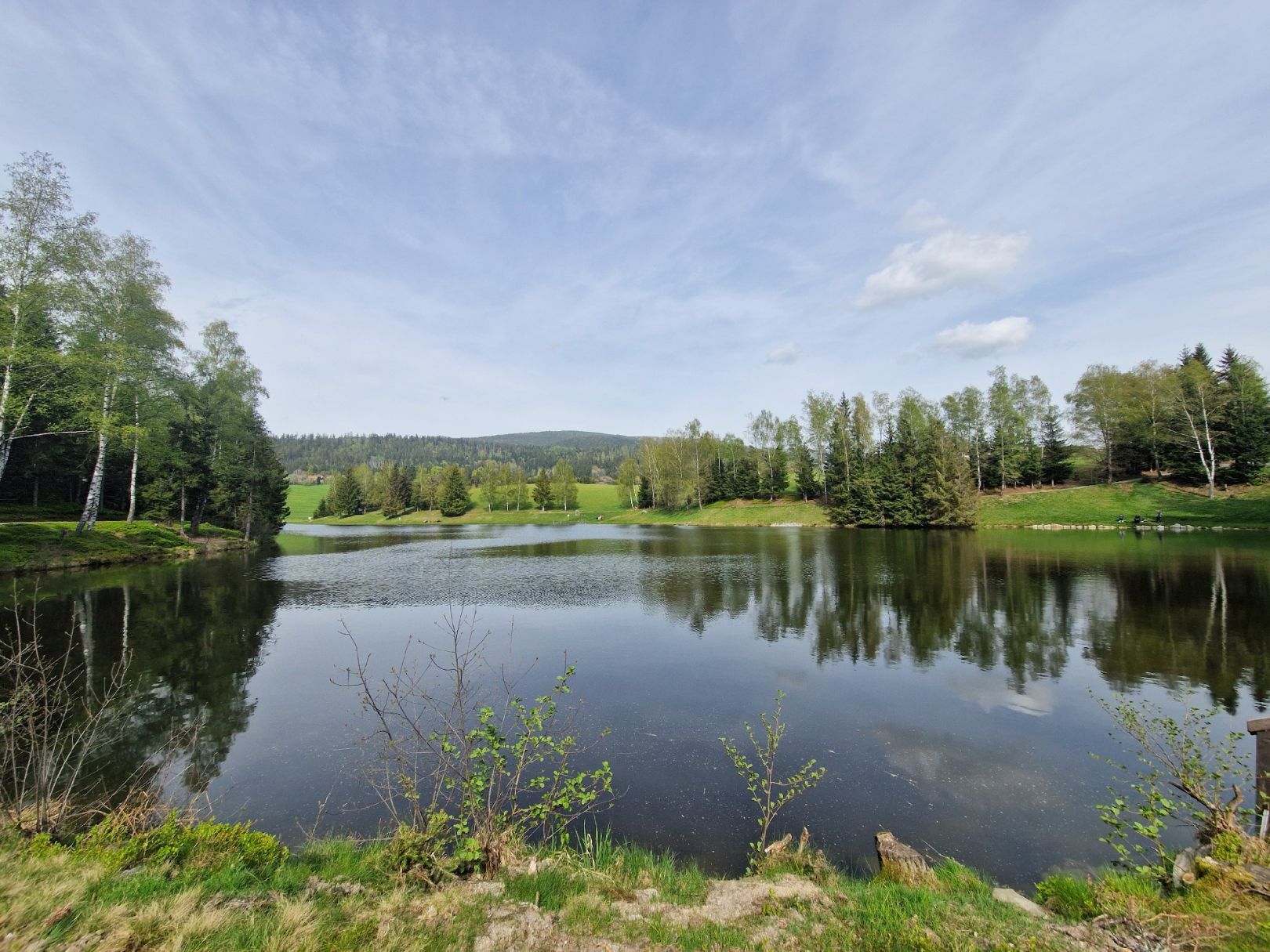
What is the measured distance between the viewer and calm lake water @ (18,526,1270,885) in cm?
725

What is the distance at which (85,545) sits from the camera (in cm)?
2873

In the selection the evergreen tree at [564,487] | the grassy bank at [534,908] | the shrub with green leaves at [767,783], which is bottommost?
the shrub with green leaves at [767,783]

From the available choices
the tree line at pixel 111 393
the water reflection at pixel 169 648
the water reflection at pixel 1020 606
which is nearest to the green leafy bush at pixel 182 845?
the water reflection at pixel 169 648

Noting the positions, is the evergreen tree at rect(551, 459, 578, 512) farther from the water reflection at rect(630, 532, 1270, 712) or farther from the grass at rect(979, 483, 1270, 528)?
the water reflection at rect(630, 532, 1270, 712)

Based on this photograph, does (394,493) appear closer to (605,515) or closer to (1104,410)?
(605,515)

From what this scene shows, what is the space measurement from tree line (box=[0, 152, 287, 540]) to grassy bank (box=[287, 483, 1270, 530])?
46452mm

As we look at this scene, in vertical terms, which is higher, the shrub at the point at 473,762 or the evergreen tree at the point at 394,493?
the evergreen tree at the point at 394,493

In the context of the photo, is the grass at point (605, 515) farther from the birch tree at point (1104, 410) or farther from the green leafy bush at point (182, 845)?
the green leafy bush at point (182, 845)

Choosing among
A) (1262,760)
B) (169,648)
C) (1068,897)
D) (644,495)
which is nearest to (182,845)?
(1068,897)

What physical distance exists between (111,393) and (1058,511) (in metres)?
75.2

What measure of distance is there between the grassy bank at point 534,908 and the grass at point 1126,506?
54220mm

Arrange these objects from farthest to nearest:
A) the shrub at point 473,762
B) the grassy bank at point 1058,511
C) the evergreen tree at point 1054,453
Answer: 1. the evergreen tree at point 1054,453
2. the grassy bank at point 1058,511
3. the shrub at point 473,762

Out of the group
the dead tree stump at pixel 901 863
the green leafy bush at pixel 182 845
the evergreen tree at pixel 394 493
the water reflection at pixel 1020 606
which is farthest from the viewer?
Result: the evergreen tree at pixel 394 493

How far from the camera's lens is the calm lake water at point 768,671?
23.8ft
